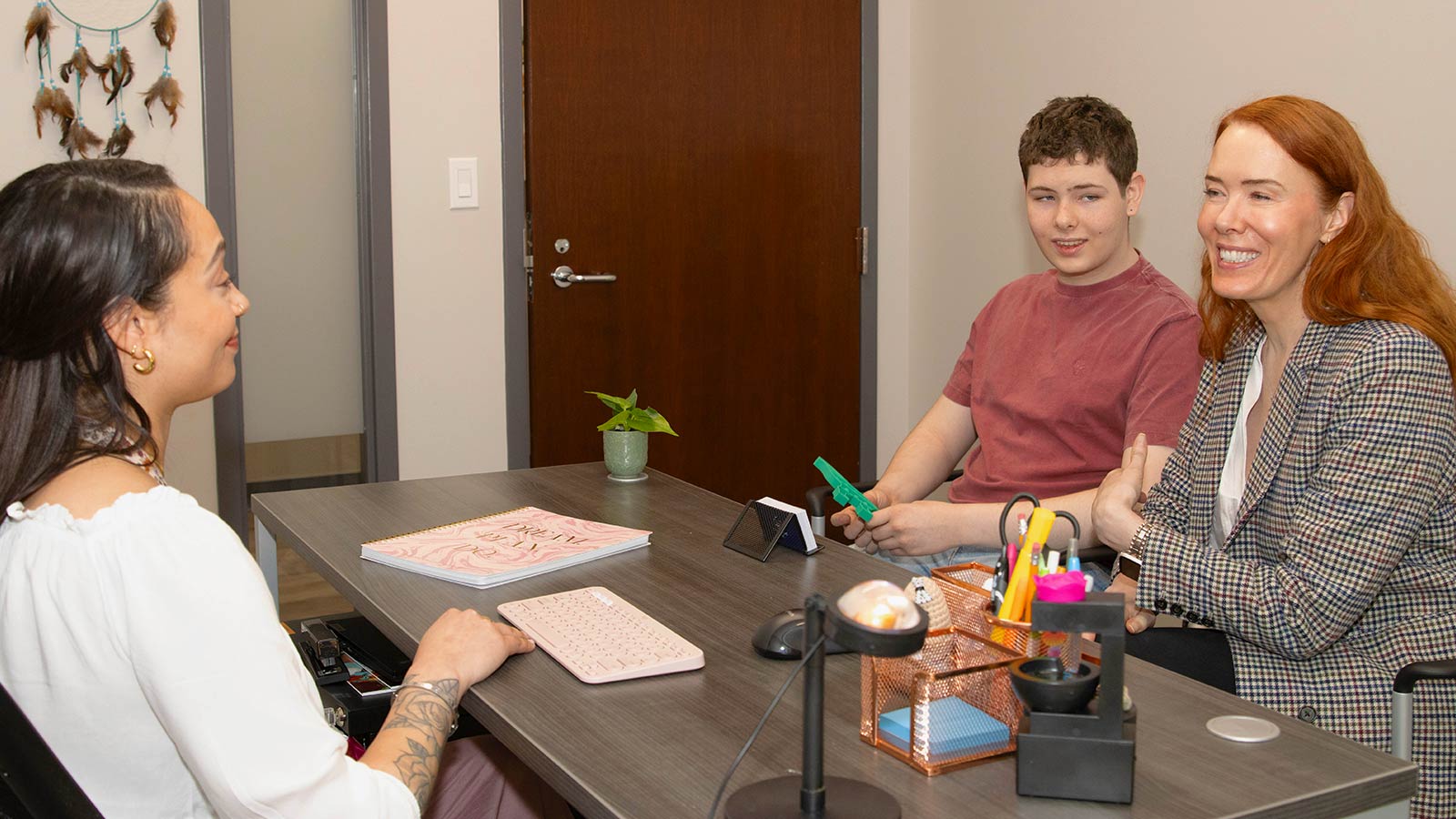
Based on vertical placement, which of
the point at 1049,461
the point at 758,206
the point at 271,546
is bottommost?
the point at 271,546

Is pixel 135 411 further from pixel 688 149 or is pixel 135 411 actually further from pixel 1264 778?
pixel 688 149

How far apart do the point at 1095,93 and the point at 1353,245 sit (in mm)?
1880

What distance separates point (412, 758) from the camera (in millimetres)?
1284

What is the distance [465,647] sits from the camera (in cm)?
146

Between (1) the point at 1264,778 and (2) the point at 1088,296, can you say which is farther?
(2) the point at 1088,296

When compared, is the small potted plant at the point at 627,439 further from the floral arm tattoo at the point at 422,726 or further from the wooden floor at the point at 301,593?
the wooden floor at the point at 301,593

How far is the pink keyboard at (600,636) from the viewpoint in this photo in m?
1.45

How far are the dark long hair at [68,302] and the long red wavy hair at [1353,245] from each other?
1445 millimetres

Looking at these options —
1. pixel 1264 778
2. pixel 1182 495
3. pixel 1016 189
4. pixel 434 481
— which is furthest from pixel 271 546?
pixel 1016 189

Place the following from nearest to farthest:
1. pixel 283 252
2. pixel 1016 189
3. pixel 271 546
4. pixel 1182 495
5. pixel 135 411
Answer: pixel 135 411 → pixel 1182 495 → pixel 271 546 → pixel 283 252 → pixel 1016 189

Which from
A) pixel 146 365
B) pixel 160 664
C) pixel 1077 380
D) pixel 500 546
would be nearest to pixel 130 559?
pixel 160 664

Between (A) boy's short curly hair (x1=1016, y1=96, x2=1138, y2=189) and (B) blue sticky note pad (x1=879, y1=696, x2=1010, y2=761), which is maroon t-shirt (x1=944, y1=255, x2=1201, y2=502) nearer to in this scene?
(A) boy's short curly hair (x1=1016, y1=96, x2=1138, y2=189)

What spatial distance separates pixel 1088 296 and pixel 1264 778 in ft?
4.62

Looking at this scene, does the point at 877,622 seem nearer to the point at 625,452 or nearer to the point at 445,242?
the point at 625,452
